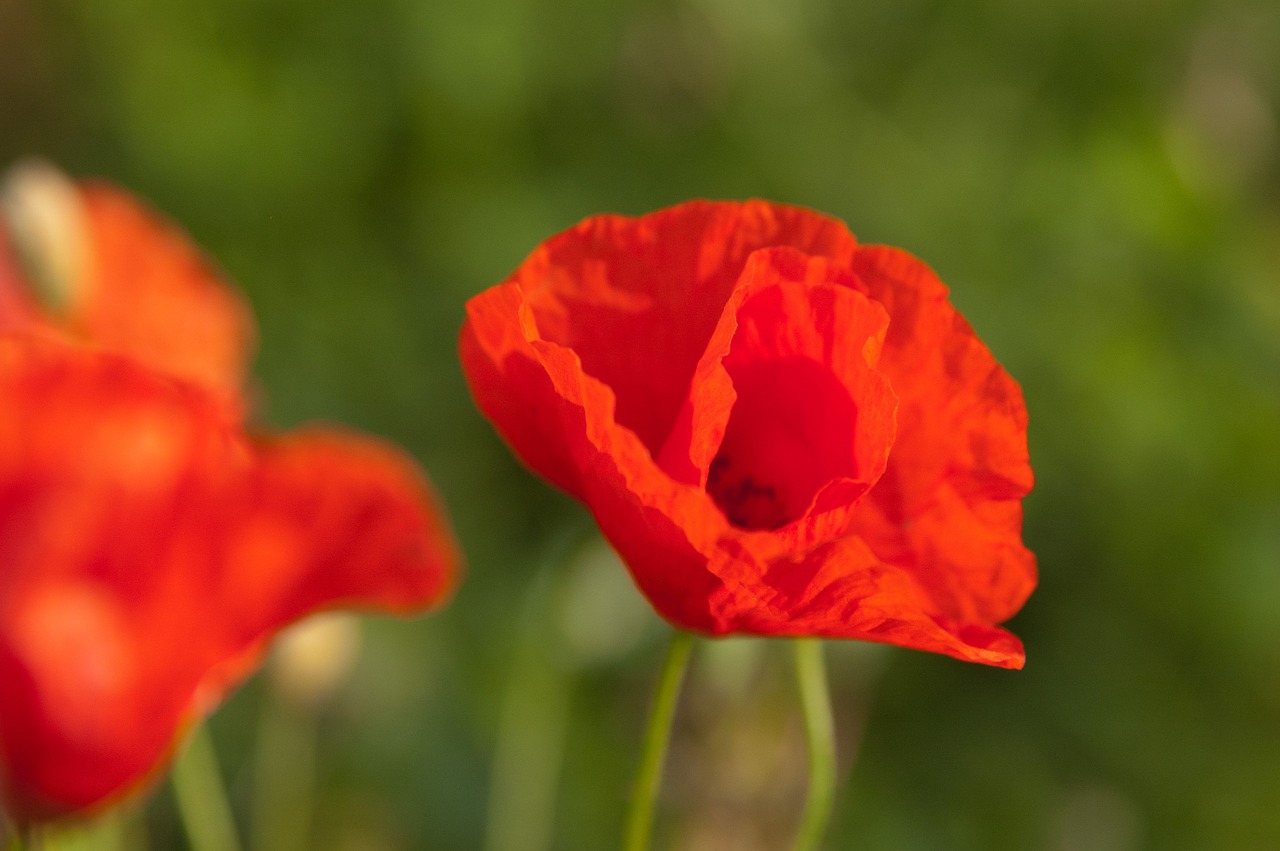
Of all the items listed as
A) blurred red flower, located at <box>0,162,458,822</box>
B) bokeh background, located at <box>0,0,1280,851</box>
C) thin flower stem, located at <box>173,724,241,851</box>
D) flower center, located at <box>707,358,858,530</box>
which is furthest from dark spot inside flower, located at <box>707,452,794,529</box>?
bokeh background, located at <box>0,0,1280,851</box>

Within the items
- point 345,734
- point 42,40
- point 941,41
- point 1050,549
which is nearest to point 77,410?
point 345,734

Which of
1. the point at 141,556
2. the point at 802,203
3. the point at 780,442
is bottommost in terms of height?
the point at 802,203


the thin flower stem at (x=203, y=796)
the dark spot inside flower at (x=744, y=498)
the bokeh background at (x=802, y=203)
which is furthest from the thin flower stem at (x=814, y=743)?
the bokeh background at (x=802, y=203)

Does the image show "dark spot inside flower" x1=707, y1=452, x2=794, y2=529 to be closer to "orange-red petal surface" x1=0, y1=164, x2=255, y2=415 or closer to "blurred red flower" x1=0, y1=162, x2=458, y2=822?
"blurred red flower" x1=0, y1=162, x2=458, y2=822

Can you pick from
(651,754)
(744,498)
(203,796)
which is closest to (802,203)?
(203,796)

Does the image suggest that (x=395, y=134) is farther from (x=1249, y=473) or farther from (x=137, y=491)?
(x=137, y=491)

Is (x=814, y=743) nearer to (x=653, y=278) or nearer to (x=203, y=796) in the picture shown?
(x=653, y=278)

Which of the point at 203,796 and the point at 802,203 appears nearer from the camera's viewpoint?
the point at 203,796
